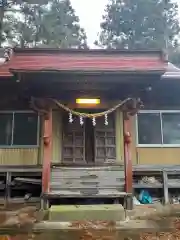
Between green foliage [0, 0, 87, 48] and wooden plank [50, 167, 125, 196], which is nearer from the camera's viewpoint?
wooden plank [50, 167, 125, 196]

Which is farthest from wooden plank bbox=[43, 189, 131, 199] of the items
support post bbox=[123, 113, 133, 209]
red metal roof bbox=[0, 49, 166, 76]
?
red metal roof bbox=[0, 49, 166, 76]

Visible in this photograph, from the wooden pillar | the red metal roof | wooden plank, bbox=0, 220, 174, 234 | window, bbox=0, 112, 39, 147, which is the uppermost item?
the red metal roof

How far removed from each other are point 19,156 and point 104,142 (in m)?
2.40

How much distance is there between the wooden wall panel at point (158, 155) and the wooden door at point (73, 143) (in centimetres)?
162

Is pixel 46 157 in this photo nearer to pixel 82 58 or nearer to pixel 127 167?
pixel 127 167

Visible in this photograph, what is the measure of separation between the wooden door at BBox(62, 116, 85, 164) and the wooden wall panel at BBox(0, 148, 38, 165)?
84 centimetres

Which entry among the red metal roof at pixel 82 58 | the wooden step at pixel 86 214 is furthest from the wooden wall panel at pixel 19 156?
the wooden step at pixel 86 214

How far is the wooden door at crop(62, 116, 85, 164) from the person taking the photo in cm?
850

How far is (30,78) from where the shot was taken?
6613 millimetres

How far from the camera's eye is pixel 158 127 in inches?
351

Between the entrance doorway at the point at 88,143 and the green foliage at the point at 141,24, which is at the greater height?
the green foliage at the point at 141,24

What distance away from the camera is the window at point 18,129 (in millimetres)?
8695

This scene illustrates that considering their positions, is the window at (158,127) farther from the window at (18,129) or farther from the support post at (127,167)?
the window at (18,129)

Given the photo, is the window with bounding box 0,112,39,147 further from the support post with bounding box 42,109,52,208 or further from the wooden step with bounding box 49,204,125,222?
the wooden step with bounding box 49,204,125,222
